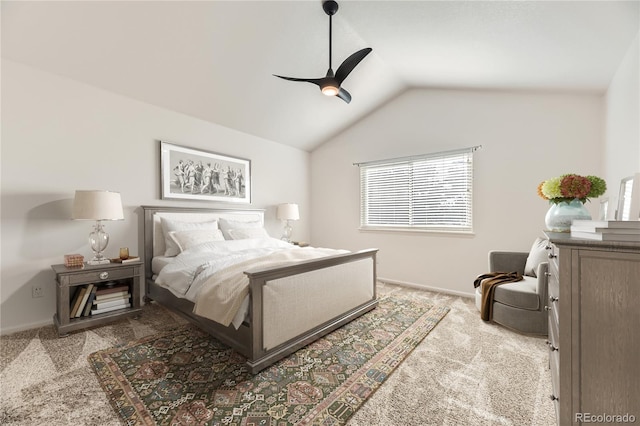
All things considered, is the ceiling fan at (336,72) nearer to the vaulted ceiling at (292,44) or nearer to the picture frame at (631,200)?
the vaulted ceiling at (292,44)

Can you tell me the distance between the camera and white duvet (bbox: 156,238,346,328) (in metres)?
2.02

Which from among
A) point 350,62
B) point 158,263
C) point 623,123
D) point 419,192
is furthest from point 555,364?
point 158,263

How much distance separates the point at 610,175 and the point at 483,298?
1.74 m

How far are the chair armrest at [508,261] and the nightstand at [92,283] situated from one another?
418 centimetres

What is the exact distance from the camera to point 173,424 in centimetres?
150

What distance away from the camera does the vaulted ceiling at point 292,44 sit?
2.24m

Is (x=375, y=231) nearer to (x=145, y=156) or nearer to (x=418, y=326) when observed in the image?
(x=418, y=326)

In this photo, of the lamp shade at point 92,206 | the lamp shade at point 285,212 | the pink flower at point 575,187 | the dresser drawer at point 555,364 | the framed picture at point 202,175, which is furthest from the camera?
the lamp shade at point 285,212

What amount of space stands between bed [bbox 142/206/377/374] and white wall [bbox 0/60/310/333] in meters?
0.40

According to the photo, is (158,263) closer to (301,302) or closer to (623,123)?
(301,302)

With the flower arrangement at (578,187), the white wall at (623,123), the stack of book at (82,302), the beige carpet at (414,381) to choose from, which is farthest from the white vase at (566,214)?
the stack of book at (82,302)

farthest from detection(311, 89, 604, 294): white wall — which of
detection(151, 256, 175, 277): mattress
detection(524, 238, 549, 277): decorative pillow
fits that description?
detection(151, 256, 175, 277): mattress

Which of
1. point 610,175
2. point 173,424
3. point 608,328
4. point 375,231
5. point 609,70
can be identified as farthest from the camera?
point 375,231

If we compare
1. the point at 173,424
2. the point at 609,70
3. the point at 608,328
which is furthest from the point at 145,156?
the point at 609,70
